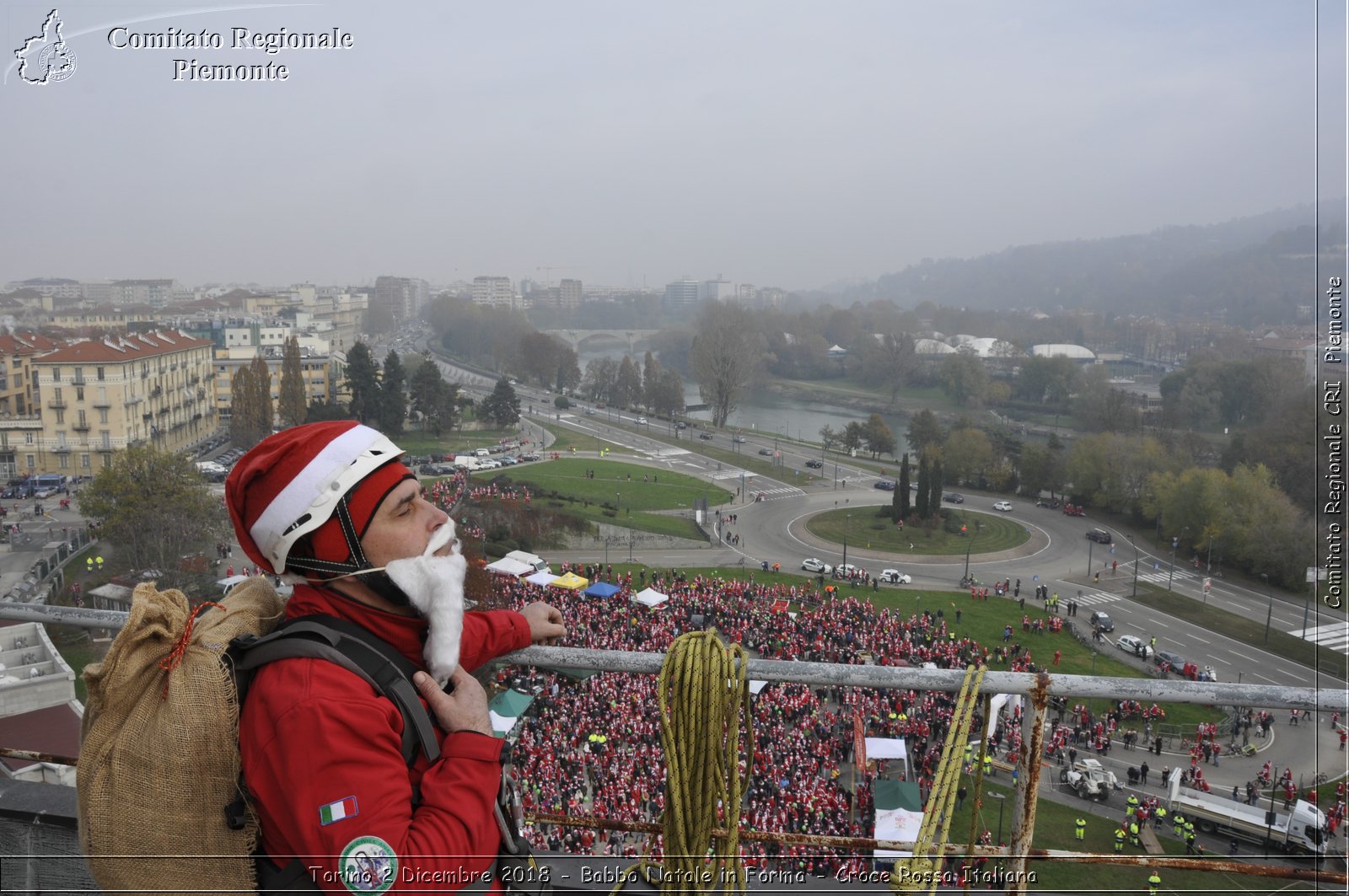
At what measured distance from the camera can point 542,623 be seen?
1.14m

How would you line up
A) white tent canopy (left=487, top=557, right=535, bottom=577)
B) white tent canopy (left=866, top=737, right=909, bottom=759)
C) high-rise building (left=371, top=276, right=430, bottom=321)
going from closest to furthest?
white tent canopy (left=866, top=737, right=909, bottom=759)
white tent canopy (left=487, top=557, right=535, bottom=577)
high-rise building (left=371, top=276, right=430, bottom=321)

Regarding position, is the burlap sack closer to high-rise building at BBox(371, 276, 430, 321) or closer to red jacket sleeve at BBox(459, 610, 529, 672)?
red jacket sleeve at BBox(459, 610, 529, 672)

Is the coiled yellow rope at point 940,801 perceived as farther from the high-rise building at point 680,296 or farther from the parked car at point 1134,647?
the high-rise building at point 680,296

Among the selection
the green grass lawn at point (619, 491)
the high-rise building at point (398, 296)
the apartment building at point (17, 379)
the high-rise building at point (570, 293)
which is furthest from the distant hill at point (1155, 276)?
the high-rise building at point (398, 296)

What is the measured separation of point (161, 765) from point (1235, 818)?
5568 millimetres

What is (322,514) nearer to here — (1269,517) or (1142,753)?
(1142,753)

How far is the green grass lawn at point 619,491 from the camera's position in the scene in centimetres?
1912

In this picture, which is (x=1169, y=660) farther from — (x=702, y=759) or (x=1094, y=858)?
(x=702, y=759)

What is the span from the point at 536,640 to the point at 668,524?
18.1 metres

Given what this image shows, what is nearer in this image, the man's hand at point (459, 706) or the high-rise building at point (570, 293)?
the man's hand at point (459, 706)

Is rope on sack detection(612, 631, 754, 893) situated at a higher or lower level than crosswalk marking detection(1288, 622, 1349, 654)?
higher

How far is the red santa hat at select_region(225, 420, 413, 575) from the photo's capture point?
870 mm

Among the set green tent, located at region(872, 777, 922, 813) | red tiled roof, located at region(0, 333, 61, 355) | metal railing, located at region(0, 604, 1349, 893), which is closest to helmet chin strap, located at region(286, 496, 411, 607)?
metal railing, located at region(0, 604, 1349, 893)

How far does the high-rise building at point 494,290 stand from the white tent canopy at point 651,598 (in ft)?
212
